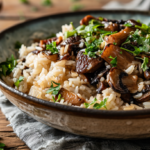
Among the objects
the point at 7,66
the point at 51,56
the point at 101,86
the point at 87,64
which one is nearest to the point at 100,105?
the point at 101,86

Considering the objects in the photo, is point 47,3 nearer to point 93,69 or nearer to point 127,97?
point 93,69

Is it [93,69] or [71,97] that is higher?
[93,69]

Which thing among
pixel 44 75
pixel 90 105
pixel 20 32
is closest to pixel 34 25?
pixel 20 32

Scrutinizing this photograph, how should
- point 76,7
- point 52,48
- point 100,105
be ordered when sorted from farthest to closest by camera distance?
point 76,7, point 52,48, point 100,105

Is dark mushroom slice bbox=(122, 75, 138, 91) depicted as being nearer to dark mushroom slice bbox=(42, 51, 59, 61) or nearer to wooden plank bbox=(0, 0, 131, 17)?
dark mushroom slice bbox=(42, 51, 59, 61)

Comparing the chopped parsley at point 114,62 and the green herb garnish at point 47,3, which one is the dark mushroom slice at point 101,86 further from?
the green herb garnish at point 47,3

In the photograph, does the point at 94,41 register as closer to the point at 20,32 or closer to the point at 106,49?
the point at 106,49

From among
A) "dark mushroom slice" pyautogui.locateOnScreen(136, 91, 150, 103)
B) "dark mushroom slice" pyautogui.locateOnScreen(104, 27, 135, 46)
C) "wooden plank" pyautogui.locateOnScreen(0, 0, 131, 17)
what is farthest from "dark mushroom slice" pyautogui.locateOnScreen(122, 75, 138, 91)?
"wooden plank" pyautogui.locateOnScreen(0, 0, 131, 17)

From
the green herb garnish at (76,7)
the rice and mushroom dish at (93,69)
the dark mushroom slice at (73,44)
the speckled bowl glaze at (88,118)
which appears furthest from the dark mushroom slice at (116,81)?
the green herb garnish at (76,7)
